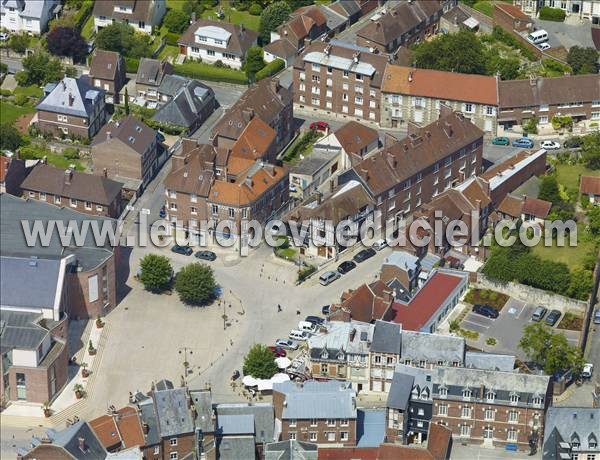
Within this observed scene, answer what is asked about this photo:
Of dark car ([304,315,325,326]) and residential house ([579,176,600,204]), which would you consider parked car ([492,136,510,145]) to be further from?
dark car ([304,315,325,326])

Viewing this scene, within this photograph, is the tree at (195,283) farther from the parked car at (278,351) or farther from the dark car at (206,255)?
the parked car at (278,351)

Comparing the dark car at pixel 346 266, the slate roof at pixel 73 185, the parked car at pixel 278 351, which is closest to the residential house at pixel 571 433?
the parked car at pixel 278 351

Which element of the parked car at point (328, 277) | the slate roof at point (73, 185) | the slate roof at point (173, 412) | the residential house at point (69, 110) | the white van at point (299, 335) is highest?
the residential house at point (69, 110)

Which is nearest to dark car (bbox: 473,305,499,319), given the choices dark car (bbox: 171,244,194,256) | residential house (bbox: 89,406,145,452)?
dark car (bbox: 171,244,194,256)

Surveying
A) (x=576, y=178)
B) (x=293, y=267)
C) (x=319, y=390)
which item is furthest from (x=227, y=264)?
(x=576, y=178)

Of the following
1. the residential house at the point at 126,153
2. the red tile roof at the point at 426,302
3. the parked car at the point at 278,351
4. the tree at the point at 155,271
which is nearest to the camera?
the parked car at the point at 278,351

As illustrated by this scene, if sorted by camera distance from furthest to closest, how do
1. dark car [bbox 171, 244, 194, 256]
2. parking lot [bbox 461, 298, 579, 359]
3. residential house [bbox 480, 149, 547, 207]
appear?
residential house [bbox 480, 149, 547, 207] < dark car [bbox 171, 244, 194, 256] < parking lot [bbox 461, 298, 579, 359]
